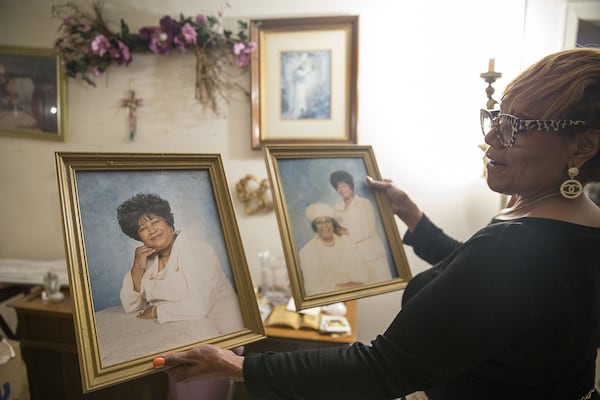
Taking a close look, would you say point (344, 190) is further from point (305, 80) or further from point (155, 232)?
point (305, 80)

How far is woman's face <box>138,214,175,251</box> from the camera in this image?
79 centimetres

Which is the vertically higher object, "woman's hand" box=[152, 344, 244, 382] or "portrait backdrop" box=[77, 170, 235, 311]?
"portrait backdrop" box=[77, 170, 235, 311]

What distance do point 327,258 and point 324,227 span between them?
90mm

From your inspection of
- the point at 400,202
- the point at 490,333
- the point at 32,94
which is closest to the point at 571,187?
the point at 490,333

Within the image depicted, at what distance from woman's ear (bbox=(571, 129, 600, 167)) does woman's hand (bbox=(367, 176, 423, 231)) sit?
1.68ft

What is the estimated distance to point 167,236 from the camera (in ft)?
2.66

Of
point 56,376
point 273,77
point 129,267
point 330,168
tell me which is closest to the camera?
point 129,267

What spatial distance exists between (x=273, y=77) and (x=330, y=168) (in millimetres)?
807

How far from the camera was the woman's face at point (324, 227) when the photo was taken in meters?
1.01

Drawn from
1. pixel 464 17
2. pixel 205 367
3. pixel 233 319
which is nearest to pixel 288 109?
pixel 464 17

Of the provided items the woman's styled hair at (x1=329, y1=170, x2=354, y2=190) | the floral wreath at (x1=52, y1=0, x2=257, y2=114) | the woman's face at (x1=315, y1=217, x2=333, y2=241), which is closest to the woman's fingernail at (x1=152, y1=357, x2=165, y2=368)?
the woman's face at (x1=315, y1=217, x2=333, y2=241)

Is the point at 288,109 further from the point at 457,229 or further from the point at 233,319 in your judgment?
the point at 233,319

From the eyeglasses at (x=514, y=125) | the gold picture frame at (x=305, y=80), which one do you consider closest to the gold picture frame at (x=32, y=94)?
the gold picture frame at (x=305, y=80)

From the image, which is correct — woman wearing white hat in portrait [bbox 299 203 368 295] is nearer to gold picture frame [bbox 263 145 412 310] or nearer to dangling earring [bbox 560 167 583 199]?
gold picture frame [bbox 263 145 412 310]
